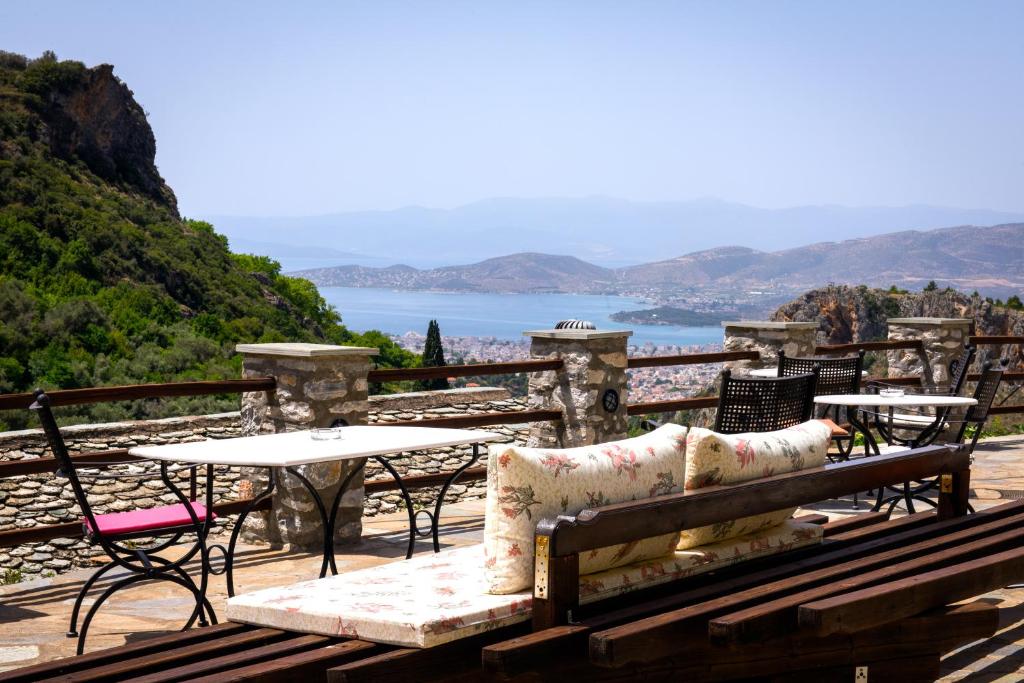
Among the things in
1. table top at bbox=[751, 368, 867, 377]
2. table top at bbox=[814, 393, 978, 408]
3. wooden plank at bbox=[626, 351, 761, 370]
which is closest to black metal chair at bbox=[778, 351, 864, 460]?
table top at bbox=[814, 393, 978, 408]

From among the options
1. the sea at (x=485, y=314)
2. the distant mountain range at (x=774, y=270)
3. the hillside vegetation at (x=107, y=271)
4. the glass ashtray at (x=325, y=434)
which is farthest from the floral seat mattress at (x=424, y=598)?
the sea at (x=485, y=314)

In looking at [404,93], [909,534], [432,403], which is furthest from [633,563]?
[404,93]

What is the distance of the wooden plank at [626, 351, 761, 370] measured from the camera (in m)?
7.44

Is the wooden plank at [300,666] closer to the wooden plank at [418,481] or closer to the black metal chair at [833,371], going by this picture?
the wooden plank at [418,481]

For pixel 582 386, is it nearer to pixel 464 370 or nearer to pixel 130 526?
pixel 464 370

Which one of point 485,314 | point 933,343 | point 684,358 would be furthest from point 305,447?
point 485,314

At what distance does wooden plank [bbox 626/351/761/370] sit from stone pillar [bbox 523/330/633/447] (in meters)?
0.17

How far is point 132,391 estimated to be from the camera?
5.07 meters

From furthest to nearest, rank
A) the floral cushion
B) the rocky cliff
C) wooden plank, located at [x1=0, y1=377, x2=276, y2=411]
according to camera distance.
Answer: the rocky cliff → wooden plank, located at [x1=0, y1=377, x2=276, y2=411] → the floral cushion

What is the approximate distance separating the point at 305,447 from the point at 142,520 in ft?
1.94

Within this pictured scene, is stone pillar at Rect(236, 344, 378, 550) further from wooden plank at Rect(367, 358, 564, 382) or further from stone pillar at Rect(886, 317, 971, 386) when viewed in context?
stone pillar at Rect(886, 317, 971, 386)

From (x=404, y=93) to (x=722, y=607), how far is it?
109 metres

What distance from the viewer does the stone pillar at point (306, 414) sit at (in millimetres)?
5492

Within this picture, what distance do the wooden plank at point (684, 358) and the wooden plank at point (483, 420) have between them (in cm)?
68
